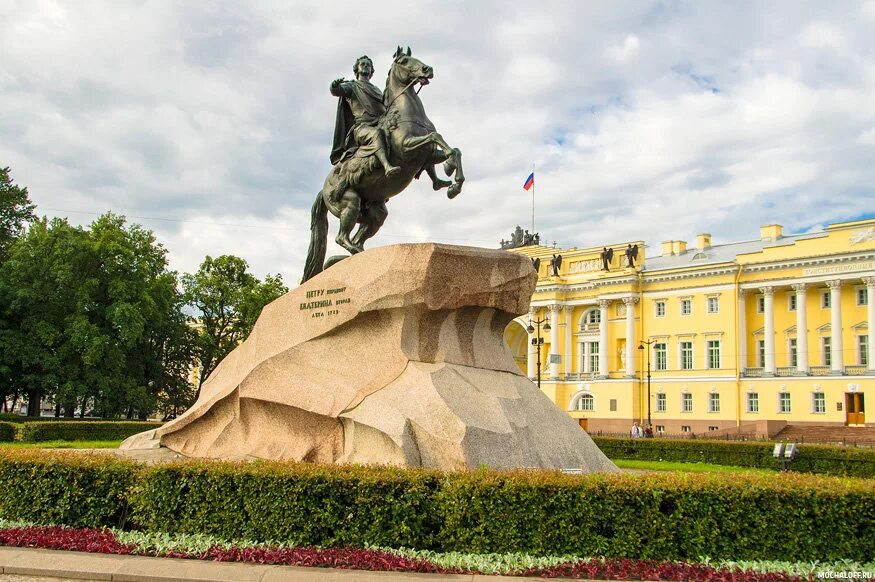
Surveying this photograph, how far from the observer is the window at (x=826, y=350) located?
58606mm

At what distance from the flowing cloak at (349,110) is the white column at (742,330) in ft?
180

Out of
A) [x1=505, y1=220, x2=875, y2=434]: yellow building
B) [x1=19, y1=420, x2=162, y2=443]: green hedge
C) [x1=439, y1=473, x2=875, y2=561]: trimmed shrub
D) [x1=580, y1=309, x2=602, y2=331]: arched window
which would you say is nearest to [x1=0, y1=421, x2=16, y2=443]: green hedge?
[x1=19, y1=420, x2=162, y2=443]: green hedge

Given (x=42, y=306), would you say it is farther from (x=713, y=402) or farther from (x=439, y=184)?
(x=713, y=402)

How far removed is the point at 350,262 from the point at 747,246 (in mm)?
61160

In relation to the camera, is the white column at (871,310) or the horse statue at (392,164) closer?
the horse statue at (392,164)

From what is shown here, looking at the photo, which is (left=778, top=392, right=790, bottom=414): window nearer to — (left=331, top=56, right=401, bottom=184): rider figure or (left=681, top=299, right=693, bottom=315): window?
(left=681, top=299, right=693, bottom=315): window

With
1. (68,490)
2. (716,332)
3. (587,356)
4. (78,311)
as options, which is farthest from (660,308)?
(68,490)

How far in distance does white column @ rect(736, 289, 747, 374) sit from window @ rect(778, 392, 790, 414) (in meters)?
3.98

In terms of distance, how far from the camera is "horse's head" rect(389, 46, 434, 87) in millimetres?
12297

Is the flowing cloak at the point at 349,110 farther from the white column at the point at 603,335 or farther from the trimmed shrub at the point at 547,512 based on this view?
the white column at the point at 603,335

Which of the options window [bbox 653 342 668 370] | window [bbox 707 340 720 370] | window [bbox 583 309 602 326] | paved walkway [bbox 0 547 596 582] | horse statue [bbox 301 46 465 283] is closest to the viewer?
paved walkway [bbox 0 547 596 582]

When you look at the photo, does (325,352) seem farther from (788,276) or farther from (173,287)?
(788,276)

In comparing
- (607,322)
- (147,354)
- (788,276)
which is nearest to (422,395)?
(147,354)

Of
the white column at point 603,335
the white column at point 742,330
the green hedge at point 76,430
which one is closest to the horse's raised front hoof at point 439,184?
the green hedge at point 76,430
